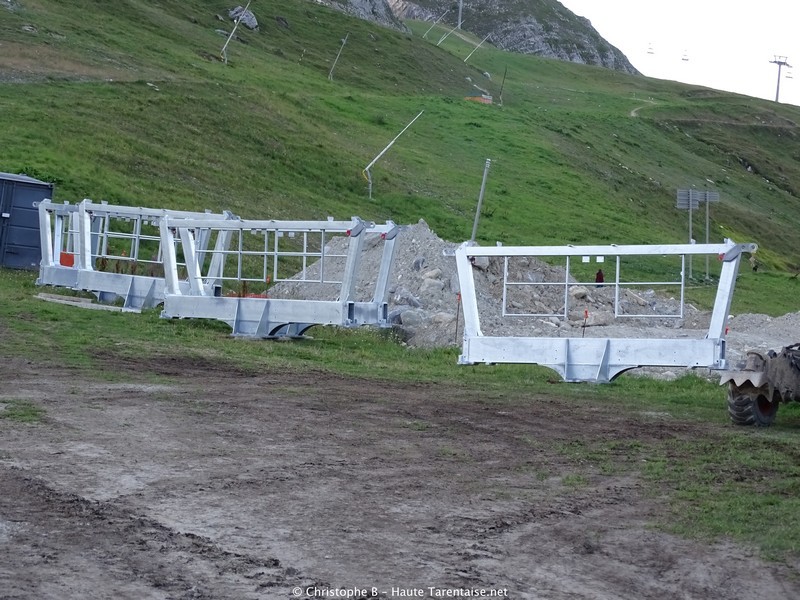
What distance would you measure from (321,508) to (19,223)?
24263 millimetres

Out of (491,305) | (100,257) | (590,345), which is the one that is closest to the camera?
(590,345)

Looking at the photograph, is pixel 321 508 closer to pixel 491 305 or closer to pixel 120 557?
pixel 120 557

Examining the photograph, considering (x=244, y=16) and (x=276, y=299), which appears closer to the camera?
(x=276, y=299)

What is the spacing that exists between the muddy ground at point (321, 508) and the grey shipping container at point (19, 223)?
1715cm

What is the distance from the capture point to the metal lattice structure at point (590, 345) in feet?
57.0

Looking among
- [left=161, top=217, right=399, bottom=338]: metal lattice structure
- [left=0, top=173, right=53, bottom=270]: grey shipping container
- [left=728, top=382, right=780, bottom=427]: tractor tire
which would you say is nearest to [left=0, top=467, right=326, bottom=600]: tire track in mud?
[left=728, top=382, right=780, bottom=427]: tractor tire

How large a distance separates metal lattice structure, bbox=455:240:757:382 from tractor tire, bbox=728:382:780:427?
1789 millimetres

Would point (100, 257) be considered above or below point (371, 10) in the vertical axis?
below

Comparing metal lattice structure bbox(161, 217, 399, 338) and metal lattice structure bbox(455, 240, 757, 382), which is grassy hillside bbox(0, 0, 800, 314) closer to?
metal lattice structure bbox(161, 217, 399, 338)

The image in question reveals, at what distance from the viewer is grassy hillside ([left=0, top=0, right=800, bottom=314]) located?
1772 inches

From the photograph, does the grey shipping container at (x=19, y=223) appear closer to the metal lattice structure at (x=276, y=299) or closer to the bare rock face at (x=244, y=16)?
the metal lattice structure at (x=276, y=299)

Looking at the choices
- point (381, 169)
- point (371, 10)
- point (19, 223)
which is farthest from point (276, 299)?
point (371, 10)

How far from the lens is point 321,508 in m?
9.13

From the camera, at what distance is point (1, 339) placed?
19484 millimetres
